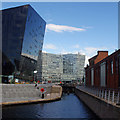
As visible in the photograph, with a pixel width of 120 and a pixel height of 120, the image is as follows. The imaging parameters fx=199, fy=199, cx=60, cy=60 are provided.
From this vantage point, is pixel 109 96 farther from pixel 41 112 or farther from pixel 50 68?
pixel 50 68

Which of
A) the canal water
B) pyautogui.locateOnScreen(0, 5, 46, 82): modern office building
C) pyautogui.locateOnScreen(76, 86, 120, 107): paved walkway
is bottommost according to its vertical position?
the canal water

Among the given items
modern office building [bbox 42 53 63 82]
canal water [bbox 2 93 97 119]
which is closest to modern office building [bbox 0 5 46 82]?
canal water [bbox 2 93 97 119]

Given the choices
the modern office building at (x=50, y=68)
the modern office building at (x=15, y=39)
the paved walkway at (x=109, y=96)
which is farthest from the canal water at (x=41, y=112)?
the modern office building at (x=50, y=68)

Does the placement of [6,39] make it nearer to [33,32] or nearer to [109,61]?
[33,32]

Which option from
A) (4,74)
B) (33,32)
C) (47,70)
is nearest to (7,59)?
(4,74)

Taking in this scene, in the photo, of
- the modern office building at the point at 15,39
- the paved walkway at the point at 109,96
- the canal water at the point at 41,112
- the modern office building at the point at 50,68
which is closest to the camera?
the paved walkway at the point at 109,96

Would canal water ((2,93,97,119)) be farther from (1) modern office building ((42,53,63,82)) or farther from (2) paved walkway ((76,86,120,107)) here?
(1) modern office building ((42,53,63,82))

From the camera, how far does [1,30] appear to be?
246 feet

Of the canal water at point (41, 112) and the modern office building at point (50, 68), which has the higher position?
the modern office building at point (50, 68)

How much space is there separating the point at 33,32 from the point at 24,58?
1291 centimetres

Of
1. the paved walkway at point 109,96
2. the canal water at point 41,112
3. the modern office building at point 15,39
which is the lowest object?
the canal water at point 41,112

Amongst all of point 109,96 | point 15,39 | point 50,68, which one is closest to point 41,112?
point 109,96

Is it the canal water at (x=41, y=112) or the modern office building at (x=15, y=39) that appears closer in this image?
the canal water at (x=41, y=112)

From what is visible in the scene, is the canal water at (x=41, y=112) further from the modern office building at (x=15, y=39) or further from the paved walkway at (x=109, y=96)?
the modern office building at (x=15, y=39)
